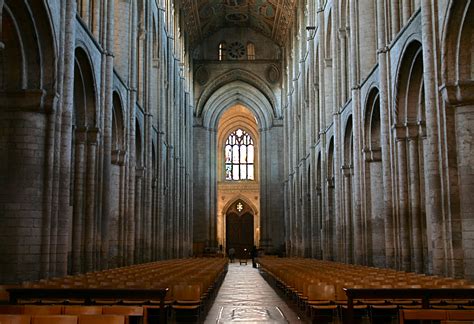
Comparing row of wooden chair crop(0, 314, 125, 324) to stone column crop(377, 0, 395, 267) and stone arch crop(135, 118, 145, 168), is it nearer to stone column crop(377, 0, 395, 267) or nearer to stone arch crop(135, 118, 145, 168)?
stone column crop(377, 0, 395, 267)

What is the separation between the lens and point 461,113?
599 inches

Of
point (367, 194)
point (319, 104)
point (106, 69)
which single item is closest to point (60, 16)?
point (106, 69)

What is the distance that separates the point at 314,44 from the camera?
38.7 m

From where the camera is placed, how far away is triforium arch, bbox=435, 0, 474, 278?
14734 millimetres

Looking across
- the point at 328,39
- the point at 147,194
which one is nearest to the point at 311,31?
the point at 328,39

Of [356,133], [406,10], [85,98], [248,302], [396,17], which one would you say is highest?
[396,17]

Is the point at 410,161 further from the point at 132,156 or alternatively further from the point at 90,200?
the point at 132,156

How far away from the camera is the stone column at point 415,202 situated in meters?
19.6

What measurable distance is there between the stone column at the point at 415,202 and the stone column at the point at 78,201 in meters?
11.0

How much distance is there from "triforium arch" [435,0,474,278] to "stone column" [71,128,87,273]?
37.3ft

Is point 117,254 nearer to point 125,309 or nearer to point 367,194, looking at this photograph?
point 367,194

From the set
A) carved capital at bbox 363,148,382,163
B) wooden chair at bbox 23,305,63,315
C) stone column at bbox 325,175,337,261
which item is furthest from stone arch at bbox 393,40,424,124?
wooden chair at bbox 23,305,63,315

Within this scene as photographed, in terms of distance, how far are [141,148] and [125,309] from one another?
77.4 ft

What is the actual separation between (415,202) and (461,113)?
211 inches
